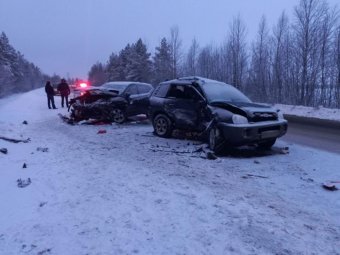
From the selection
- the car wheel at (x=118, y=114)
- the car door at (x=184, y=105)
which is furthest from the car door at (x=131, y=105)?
the car door at (x=184, y=105)

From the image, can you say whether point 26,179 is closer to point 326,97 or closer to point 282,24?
point 326,97

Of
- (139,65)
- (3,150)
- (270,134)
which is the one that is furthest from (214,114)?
(139,65)

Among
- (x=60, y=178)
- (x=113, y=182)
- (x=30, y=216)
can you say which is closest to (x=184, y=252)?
(x=30, y=216)

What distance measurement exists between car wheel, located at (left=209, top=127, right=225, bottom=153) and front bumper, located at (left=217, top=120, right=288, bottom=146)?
0.13 meters

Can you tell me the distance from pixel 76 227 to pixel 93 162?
3354 millimetres

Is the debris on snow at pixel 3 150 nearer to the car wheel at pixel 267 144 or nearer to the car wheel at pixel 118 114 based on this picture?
the car wheel at pixel 267 144

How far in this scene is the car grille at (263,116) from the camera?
8.15 metres

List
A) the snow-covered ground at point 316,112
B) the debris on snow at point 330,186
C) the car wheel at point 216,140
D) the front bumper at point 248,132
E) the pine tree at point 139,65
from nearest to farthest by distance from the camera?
the debris on snow at point 330,186, the front bumper at point 248,132, the car wheel at point 216,140, the snow-covered ground at point 316,112, the pine tree at point 139,65

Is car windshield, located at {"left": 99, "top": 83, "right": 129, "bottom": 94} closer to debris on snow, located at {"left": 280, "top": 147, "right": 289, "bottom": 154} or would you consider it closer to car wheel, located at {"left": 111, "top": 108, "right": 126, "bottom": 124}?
car wheel, located at {"left": 111, "top": 108, "right": 126, "bottom": 124}

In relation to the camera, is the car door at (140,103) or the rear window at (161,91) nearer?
the rear window at (161,91)

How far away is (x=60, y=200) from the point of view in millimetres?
5188

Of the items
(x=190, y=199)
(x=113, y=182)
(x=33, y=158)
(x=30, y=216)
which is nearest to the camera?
(x=30, y=216)

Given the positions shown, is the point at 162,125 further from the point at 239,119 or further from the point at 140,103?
the point at 140,103

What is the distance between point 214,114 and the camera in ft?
28.3
